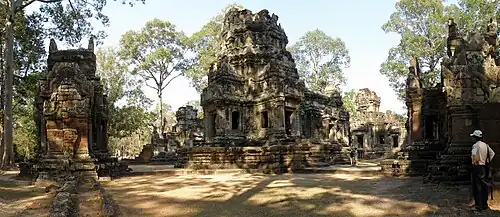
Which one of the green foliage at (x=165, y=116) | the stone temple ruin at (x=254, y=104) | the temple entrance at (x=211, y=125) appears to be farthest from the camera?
the green foliage at (x=165, y=116)

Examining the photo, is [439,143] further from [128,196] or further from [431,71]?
[431,71]

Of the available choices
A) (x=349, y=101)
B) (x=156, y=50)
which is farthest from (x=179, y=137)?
(x=349, y=101)

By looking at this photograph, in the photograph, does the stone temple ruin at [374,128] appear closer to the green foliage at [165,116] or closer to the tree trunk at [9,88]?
the green foliage at [165,116]

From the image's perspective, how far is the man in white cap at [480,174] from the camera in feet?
20.5

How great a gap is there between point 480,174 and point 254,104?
14.1 meters

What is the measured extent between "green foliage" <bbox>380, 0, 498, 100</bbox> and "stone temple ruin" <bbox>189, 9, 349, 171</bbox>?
960 centimetres

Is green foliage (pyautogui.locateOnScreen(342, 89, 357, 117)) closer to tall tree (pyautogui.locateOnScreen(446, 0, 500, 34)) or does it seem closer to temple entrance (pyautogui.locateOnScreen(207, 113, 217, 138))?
tall tree (pyautogui.locateOnScreen(446, 0, 500, 34))

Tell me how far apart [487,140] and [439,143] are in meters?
5.19

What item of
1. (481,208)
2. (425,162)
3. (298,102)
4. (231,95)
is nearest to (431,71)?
(298,102)

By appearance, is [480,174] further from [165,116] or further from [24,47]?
[165,116]

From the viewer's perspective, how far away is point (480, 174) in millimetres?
6441

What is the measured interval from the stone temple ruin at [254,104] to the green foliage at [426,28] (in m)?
9.60

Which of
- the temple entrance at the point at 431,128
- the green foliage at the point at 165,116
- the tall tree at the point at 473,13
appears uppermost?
the tall tree at the point at 473,13

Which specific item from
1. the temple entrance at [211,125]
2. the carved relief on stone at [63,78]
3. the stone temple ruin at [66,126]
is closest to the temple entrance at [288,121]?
the temple entrance at [211,125]
